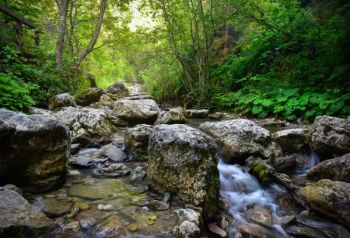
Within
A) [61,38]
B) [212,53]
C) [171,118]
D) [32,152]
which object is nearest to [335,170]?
[171,118]

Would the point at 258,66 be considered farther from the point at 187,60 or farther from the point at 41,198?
the point at 41,198

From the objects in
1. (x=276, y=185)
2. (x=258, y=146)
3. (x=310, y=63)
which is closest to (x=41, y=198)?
(x=276, y=185)

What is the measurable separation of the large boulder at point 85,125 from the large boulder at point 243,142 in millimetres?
2423

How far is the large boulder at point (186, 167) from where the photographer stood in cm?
297

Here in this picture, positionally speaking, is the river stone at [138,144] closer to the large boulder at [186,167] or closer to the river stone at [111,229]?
the large boulder at [186,167]

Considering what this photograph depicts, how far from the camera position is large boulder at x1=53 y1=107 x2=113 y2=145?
5.14m

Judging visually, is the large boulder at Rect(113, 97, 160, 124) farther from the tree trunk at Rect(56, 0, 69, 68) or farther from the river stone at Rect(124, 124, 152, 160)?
the tree trunk at Rect(56, 0, 69, 68)

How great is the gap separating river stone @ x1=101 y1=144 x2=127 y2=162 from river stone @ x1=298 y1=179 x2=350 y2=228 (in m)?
3.00

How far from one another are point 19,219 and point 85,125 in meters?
3.37

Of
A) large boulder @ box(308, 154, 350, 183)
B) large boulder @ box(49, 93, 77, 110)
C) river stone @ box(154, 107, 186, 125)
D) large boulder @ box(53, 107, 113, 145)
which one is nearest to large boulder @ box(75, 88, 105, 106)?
large boulder @ box(49, 93, 77, 110)

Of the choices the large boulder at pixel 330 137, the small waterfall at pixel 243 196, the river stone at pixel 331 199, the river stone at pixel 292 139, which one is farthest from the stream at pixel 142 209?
the river stone at pixel 292 139

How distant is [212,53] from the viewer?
520 inches

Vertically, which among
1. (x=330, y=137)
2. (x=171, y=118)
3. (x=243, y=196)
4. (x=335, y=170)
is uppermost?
(x=171, y=118)

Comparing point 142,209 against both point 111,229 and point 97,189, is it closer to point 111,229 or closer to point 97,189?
point 111,229
